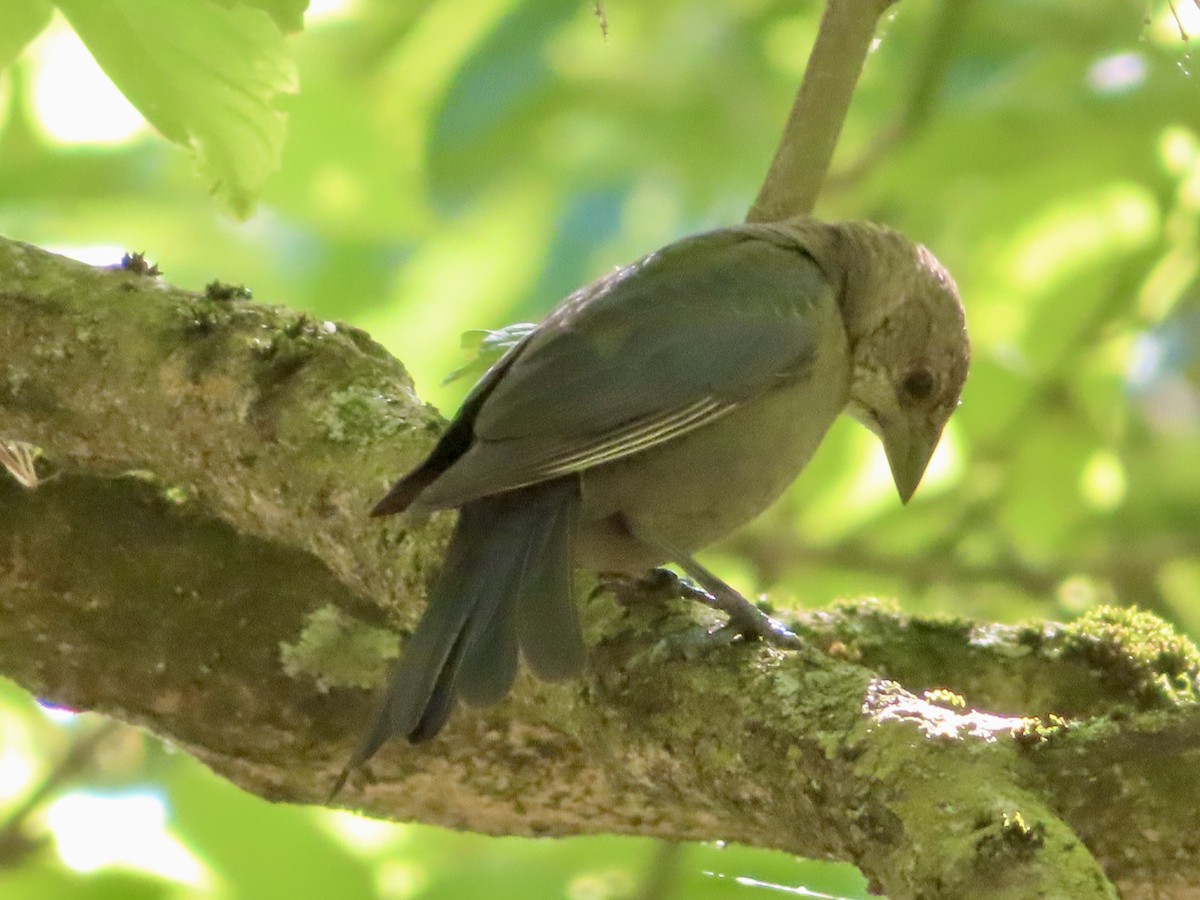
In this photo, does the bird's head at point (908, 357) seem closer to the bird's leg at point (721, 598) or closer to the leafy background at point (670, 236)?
the leafy background at point (670, 236)

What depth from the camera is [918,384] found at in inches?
145

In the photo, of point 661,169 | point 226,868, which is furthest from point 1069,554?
point 226,868

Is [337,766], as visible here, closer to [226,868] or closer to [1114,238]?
[226,868]

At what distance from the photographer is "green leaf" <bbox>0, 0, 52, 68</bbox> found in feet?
7.42

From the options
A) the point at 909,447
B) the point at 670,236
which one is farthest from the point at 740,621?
the point at 670,236

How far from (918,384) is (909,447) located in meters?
0.15

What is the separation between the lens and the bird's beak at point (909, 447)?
371 cm

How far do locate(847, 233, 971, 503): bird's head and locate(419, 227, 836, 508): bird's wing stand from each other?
0.18 metres

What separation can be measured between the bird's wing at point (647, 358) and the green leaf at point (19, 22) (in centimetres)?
90

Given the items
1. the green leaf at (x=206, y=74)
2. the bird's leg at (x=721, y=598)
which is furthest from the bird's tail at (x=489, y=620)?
the green leaf at (x=206, y=74)

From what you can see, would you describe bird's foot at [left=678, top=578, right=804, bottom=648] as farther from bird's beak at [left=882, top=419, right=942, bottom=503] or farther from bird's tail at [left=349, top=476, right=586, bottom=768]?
bird's beak at [left=882, top=419, right=942, bottom=503]

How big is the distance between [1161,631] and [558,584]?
1.29 meters

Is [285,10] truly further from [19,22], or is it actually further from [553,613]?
[553,613]

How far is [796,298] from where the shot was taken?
3377mm
